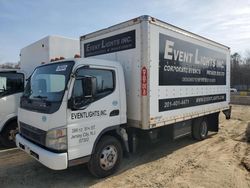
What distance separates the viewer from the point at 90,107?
4.79 meters

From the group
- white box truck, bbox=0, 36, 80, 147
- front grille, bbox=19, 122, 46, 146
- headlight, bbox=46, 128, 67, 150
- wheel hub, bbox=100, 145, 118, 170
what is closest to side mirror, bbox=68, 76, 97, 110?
headlight, bbox=46, 128, 67, 150

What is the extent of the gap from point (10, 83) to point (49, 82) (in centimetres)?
323

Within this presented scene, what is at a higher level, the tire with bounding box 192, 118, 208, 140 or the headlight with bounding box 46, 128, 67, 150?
the headlight with bounding box 46, 128, 67, 150

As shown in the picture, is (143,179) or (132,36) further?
(132,36)

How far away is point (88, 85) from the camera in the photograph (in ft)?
15.0

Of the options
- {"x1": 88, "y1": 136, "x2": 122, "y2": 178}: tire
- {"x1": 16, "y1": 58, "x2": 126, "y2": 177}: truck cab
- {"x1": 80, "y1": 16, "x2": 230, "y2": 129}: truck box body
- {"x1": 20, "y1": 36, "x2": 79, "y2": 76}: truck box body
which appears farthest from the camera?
{"x1": 20, "y1": 36, "x2": 79, "y2": 76}: truck box body

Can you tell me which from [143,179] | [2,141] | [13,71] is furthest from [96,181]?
[13,71]

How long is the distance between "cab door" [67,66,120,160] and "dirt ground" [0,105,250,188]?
0.97m

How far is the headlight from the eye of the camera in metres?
4.36

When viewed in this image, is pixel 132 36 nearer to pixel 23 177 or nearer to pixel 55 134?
pixel 55 134

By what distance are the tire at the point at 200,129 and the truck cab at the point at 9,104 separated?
5760 millimetres

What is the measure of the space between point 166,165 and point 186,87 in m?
2.33

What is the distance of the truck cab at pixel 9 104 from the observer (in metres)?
7.25

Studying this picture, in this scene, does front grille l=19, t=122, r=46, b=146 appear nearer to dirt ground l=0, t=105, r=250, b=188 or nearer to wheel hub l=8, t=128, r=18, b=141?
dirt ground l=0, t=105, r=250, b=188
